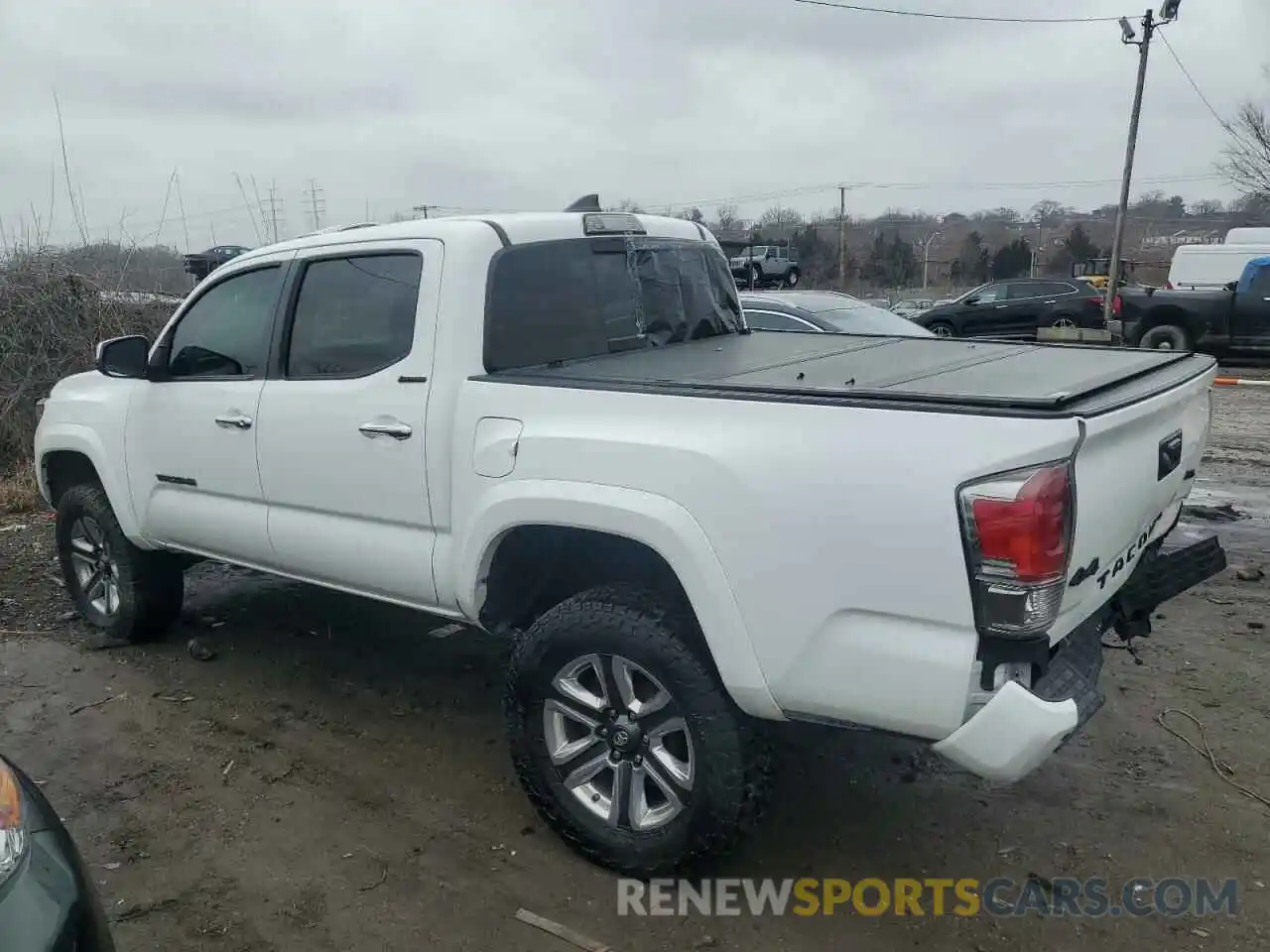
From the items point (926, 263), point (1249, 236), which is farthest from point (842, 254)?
point (1249, 236)

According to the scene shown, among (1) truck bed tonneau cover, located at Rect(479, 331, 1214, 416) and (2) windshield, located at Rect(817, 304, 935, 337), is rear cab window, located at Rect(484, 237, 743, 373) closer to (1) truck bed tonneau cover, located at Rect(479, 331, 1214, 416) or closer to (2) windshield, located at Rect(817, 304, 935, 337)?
(1) truck bed tonneau cover, located at Rect(479, 331, 1214, 416)

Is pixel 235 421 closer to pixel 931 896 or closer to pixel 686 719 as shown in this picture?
pixel 686 719

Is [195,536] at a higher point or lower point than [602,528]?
lower

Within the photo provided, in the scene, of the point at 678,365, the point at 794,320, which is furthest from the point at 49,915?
the point at 794,320

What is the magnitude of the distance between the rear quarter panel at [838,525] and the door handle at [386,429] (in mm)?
886

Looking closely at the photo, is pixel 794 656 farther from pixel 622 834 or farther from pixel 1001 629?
pixel 622 834

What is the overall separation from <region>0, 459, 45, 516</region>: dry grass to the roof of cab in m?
5.28

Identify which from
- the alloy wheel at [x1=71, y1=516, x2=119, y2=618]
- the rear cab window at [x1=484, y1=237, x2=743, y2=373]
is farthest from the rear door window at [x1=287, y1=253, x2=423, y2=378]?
the alloy wheel at [x1=71, y1=516, x2=119, y2=618]

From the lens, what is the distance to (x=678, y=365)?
355 cm

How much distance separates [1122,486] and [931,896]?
135 centimetres

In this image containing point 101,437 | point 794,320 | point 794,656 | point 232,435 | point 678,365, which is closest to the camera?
point 794,656

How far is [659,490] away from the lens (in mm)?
2873

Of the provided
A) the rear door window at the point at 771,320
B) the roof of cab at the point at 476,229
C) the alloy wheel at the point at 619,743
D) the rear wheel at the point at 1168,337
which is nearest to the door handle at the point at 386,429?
the roof of cab at the point at 476,229

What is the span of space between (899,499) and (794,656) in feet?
1.66
